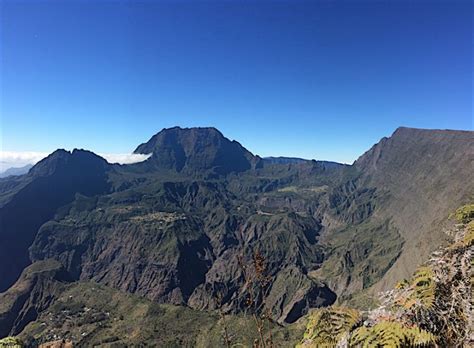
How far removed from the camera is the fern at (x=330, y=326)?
7211 millimetres

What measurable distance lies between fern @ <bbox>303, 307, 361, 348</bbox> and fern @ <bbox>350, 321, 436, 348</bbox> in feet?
2.06

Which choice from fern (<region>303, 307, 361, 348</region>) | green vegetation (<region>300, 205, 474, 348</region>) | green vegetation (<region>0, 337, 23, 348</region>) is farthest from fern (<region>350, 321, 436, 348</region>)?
green vegetation (<region>0, 337, 23, 348</region>)

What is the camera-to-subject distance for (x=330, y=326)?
755 centimetres

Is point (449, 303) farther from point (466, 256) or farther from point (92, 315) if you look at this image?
point (92, 315)

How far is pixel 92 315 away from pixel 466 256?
681 feet

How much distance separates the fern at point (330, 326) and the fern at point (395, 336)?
63 centimetres

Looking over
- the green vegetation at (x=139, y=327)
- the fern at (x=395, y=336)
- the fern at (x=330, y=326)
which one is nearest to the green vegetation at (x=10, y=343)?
the fern at (x=330, y=326)

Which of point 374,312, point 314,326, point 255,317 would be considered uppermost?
point 255,317

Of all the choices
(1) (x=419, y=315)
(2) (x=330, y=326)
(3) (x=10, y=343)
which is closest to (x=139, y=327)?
(3) (x=10, y=343)

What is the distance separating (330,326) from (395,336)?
1737mm

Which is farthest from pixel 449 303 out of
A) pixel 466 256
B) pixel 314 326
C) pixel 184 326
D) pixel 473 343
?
pixel 184 326

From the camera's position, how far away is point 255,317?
554cm

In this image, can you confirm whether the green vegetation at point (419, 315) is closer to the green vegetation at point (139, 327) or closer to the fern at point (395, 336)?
the fern at point (395, 336)

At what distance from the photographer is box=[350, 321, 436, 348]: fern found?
235 inches
